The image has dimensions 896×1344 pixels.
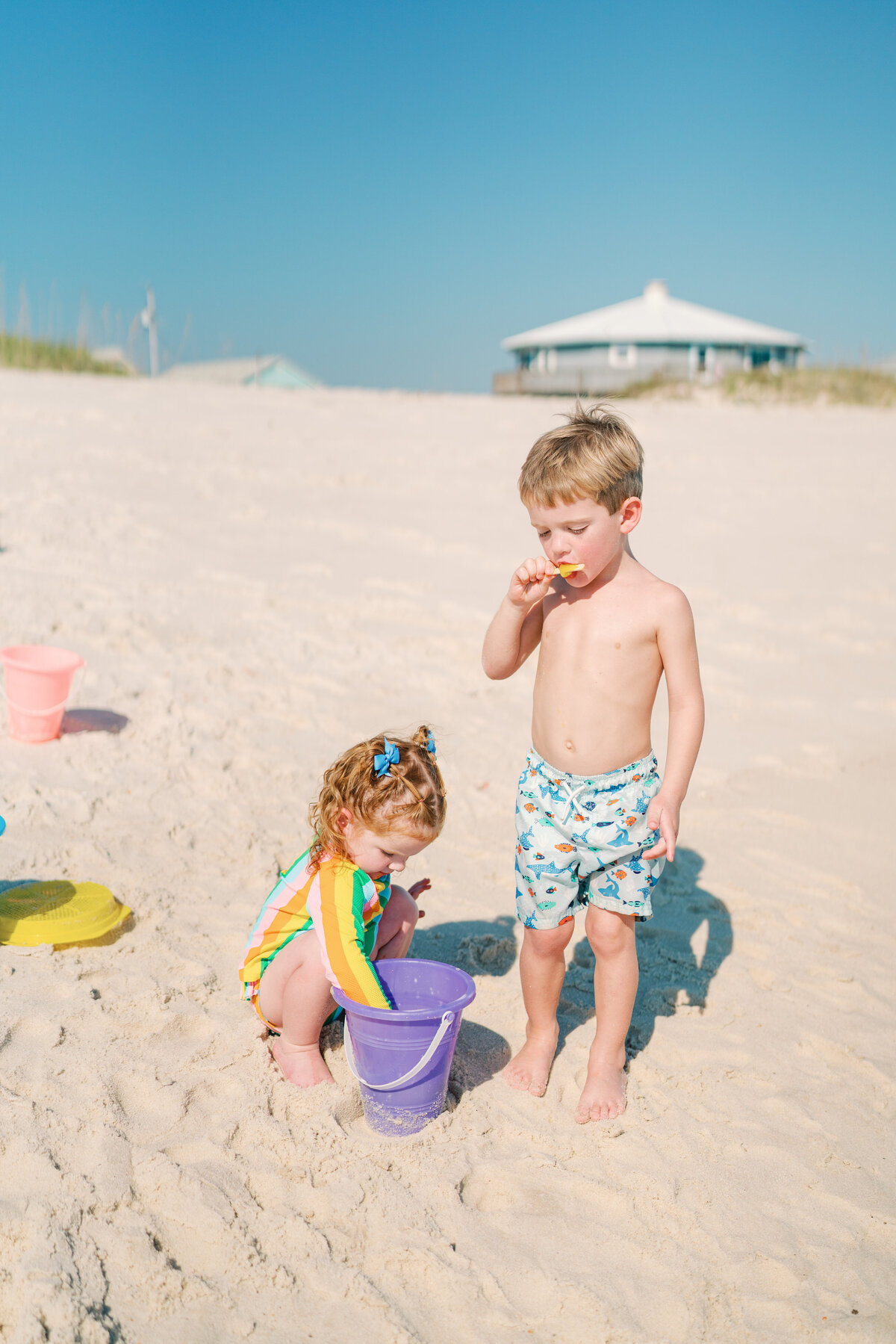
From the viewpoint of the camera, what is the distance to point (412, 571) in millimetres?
6902

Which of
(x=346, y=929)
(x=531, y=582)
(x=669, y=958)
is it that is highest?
(x=531, y=582)

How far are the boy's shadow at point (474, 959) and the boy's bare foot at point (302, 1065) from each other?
339 mm

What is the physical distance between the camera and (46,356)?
11.7m

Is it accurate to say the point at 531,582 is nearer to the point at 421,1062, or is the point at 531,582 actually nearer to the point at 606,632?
the point at 606,632

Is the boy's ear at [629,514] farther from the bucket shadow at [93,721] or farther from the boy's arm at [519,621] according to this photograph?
the bucket shadow at [93,721]

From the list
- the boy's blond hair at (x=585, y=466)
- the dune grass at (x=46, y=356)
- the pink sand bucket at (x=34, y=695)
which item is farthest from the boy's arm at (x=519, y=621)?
the dune grass at (x=46, y=356)

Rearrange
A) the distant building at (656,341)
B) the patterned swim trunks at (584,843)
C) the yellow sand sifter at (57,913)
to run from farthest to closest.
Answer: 1. the distant building at (656,341)
2. the yellow sand sifter at (57,913)
3. the patterned swim trunks at (584,843)

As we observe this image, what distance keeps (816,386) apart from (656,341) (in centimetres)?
1851

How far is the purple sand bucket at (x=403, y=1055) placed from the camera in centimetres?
224

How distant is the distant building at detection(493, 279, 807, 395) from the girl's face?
98.4ft

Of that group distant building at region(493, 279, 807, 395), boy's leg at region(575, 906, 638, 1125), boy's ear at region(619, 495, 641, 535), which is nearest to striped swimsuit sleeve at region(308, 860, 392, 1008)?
boy's leg at region(575, 906, 638, 1125)

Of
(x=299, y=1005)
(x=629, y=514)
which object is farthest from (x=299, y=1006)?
(x=629, y=514)

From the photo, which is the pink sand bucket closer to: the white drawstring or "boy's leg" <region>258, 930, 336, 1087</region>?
"boy's leg" <region>258, 930, 336, 1087</region>

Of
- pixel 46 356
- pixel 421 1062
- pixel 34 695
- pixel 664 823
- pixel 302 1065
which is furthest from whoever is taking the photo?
pixel 46 356
